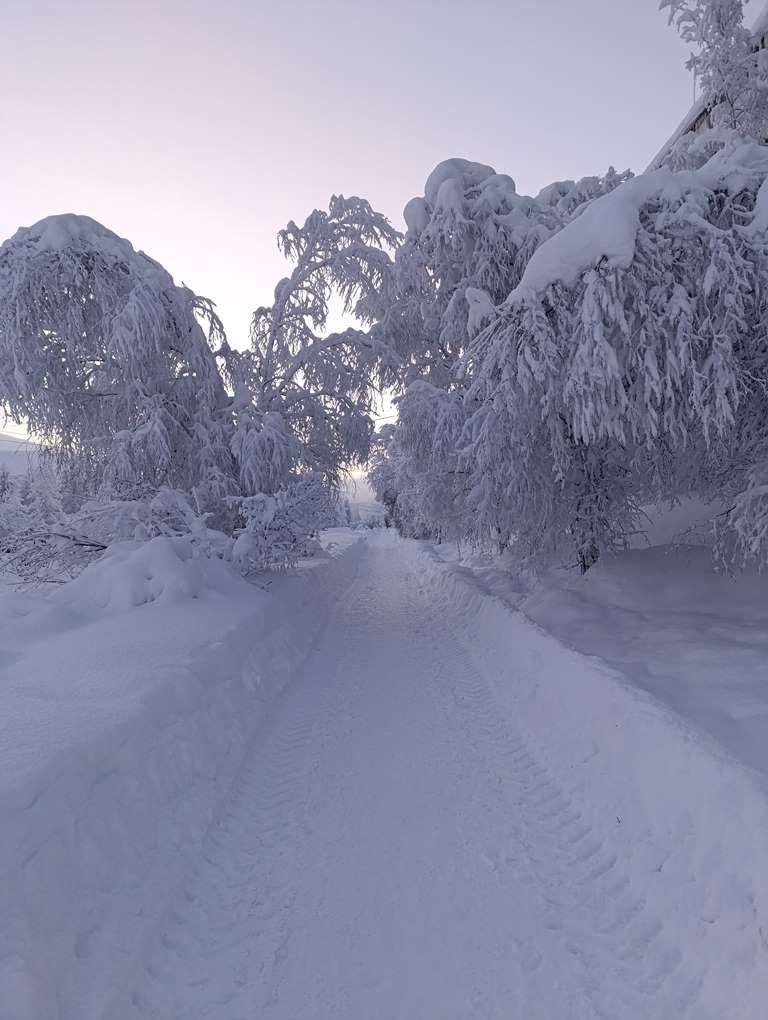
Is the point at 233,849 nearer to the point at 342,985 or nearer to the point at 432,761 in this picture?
the point at 342,985

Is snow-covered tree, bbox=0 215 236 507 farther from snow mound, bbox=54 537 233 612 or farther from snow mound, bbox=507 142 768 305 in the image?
snow mound, bbox=507 142 768 305

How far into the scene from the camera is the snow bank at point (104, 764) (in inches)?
90.4

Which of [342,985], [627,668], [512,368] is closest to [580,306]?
[512,368]

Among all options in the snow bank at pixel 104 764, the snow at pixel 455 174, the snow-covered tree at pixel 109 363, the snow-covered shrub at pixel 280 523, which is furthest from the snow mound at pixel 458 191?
the snow bank at pixel 104 764

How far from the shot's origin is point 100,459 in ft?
34.2

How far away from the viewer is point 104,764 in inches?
128

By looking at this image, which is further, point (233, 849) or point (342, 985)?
point (233, 849)

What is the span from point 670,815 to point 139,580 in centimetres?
661

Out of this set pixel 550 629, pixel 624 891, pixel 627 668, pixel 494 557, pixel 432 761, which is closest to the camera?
pixel 624 891

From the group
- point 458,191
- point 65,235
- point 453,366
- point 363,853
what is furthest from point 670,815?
point 65,235

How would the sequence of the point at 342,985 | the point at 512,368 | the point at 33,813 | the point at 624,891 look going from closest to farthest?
the point at 342,985, the point at 33,813, the point at 624,891, the point at 512,368

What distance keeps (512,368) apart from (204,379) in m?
6.44

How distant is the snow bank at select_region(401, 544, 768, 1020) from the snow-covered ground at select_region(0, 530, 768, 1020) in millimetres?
13

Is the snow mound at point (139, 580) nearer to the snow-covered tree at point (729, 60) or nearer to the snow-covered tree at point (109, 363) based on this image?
the snow-covered tree at point (109, 363)
